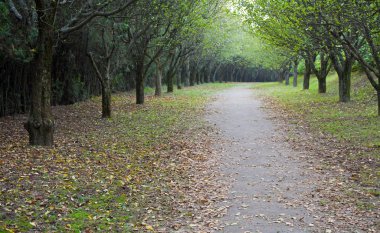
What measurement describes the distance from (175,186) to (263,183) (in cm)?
197

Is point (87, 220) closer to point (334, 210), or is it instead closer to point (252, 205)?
point (252, 205)

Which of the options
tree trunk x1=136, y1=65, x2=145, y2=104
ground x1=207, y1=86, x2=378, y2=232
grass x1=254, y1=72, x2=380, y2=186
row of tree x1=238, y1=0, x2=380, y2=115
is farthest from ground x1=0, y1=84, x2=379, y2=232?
tree trunk x1=136, y1=65, x2=145, y2=104

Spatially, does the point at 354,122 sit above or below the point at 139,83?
below

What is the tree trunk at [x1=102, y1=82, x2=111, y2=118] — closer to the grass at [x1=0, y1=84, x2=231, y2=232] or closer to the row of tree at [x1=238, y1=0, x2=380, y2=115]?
the grass at [x1=0, y1=84, x2=231, y2=232]

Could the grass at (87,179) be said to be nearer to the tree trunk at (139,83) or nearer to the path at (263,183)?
the path at (263,183)

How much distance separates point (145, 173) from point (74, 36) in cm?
1736

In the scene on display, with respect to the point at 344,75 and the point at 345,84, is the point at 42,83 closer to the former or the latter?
the point at 344,75

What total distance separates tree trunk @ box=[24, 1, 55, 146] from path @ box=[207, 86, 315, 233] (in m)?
5.23

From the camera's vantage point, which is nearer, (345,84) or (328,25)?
(328,25)

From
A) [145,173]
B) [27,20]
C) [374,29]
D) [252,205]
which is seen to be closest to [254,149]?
[145,173]

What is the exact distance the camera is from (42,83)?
11836mm

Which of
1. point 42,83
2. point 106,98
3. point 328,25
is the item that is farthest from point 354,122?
point 42,83

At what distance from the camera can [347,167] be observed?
10.4 meters

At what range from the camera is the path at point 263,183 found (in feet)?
23.3
